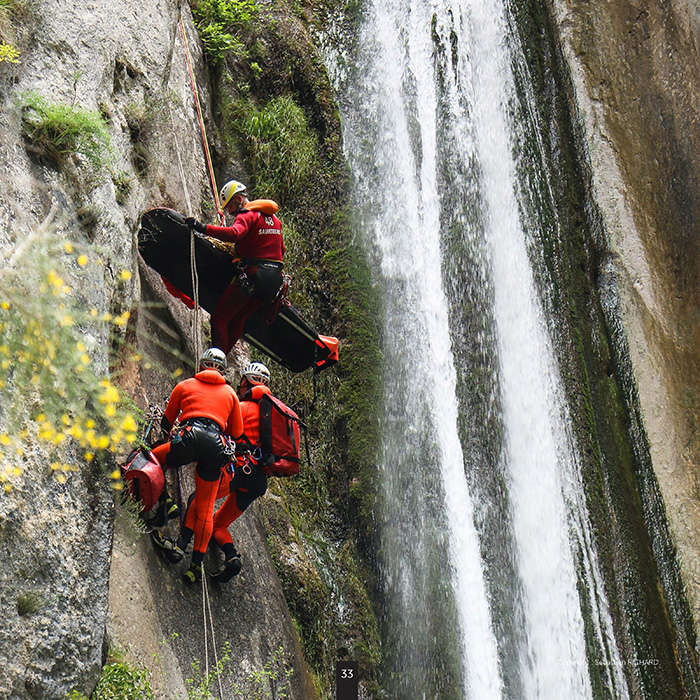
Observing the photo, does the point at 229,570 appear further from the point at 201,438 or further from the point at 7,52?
the point at 7,52

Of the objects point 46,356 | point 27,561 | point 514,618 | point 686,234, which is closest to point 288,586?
point 514,618

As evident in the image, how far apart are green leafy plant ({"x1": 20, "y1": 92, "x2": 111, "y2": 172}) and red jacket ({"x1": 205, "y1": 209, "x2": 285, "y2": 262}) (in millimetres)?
1206

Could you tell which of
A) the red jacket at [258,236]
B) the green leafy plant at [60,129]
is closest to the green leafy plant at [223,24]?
the red jacket at [258,236]

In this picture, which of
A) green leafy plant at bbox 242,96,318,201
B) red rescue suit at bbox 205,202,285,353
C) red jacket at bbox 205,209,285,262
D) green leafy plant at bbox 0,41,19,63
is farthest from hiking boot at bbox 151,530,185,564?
green leafy plant at bbox 242,96,318,201

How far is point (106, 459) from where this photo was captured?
458 cm

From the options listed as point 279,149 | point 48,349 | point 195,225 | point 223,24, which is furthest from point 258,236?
point 223,24

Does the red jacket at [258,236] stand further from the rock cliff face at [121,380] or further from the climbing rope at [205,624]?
the climbing rope at [205,624]

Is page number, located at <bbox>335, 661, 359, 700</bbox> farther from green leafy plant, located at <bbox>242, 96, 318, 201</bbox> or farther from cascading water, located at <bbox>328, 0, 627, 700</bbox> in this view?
green leafy plant, located at <bbox>242, 96, 318, 201</bbox>

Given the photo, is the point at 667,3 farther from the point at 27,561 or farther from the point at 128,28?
the point at 27,561

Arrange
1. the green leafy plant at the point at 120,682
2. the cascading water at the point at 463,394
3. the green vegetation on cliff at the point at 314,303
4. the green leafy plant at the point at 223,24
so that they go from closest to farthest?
the green leafy plant at the point at 120,682, the green vegetation on cliff at the point at 314,303, the cascading water at the point at 463,394, the green leafy plant at the point at 223,24

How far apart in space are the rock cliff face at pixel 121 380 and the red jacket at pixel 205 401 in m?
0.32

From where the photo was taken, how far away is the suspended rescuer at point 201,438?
206 inches

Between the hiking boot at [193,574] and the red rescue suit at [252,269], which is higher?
the red rescue suit at [252,269]

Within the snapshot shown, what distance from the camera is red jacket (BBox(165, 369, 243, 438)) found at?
532 cm
